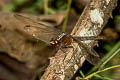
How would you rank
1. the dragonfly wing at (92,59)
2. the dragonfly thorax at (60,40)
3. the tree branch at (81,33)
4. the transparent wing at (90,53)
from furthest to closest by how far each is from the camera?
the dragonfly thorax at (60,40) → the dragonfly wing at (92,59) → the transparent wing at (90,53) → the tree branch at (81,33)

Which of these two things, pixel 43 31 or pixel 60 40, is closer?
pixel 60 40

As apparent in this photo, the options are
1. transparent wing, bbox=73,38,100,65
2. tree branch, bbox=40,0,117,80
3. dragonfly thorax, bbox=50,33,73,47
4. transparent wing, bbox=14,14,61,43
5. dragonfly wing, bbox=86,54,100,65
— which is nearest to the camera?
tree branch, bbox=40,0,117,80

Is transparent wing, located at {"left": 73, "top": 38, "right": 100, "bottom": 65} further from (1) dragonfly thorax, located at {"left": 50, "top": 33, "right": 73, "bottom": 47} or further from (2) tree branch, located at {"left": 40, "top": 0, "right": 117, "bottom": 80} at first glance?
(1) dragonfly thorax, located at {"left": 50, "top": 33, "right": 73, "bottom": 47}

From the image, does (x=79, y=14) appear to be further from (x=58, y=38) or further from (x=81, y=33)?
(x=81, y=33)

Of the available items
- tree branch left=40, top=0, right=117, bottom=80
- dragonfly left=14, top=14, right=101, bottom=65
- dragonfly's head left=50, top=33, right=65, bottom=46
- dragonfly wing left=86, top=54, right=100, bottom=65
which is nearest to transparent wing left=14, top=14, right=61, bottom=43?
dragonfly left=14, top=14, right=101, bottom=65

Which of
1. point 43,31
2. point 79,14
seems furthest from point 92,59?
point 79,14

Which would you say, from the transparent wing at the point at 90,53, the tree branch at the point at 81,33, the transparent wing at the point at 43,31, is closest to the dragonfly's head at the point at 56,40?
the transparent wing at the point at 43,31

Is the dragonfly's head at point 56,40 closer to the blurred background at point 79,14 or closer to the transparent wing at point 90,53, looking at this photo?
the transparent wing at point 90,53

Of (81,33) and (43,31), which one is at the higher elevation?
(81,33)

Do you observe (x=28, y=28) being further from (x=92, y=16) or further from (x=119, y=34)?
(x=119, y=34)
